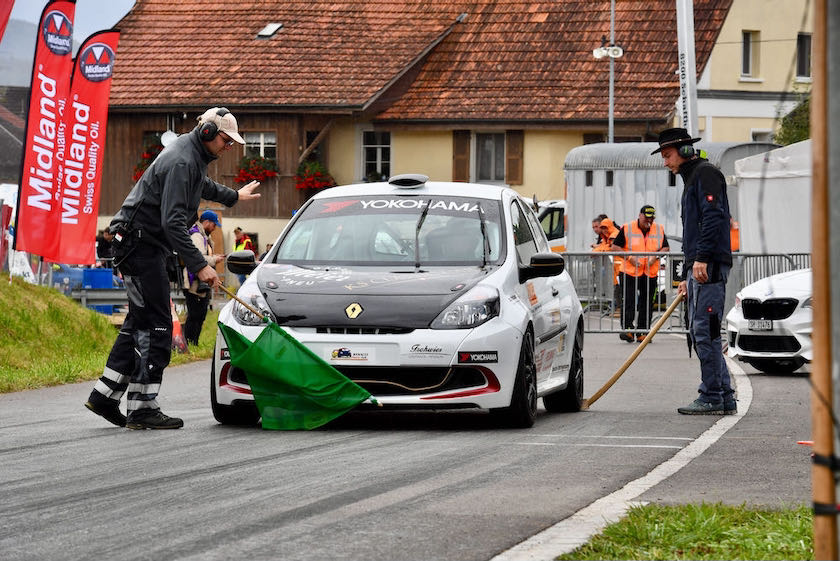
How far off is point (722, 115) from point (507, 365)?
43.2 meters

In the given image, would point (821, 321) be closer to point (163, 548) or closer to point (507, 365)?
point (163, 548)

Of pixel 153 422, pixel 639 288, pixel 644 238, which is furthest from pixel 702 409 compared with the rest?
pixel 644 238

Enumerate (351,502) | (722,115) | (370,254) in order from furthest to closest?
1. (722,115)
2. (370,254)
3. (351,502)

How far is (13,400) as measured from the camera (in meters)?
13.5

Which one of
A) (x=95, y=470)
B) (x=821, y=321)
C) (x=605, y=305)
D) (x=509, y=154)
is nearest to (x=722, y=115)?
(x=509, y=154)

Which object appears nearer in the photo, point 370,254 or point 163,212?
point 163,212

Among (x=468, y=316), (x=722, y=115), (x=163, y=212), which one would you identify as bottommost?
(x=468, y=316)

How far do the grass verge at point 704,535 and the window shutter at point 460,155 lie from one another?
154ft

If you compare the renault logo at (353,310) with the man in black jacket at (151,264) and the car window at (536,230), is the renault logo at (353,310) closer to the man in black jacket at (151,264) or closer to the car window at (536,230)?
the man in black jacket at (151,264)

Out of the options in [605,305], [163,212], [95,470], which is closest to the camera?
[95,470]

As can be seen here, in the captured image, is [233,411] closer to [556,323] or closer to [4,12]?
[556,323]

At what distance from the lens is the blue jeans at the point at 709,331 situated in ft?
39.5

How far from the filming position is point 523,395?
1066 centimetres

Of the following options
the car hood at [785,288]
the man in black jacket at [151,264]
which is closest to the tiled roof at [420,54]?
the car hood at [785,288]
